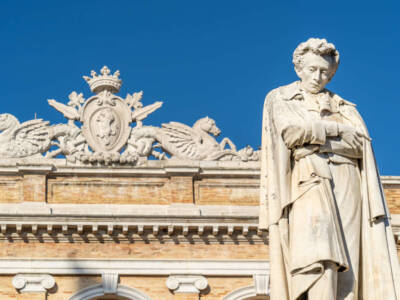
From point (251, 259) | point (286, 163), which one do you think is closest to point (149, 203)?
point (251, 259)

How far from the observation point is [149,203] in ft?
89.1

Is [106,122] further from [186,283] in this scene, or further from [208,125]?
[186,283]

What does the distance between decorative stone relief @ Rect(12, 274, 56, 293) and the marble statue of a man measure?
1960 centimetres

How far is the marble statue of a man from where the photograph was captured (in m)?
6.24

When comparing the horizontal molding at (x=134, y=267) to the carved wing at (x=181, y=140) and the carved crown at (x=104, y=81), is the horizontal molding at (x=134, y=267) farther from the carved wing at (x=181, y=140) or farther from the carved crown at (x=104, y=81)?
the carved crown at (x=104, y=81)

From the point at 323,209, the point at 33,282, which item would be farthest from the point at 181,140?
the point at 323,209

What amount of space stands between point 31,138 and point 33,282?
371cm

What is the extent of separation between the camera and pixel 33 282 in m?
25.9

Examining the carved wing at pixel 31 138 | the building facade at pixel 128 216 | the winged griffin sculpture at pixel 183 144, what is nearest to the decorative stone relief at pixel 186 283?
the building facade at pixel 128 216

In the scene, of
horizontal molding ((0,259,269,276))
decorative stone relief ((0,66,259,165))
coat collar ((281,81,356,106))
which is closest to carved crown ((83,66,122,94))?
decorative stone relief ((0,66,259,165))

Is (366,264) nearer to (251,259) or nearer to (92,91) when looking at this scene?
(251,259)

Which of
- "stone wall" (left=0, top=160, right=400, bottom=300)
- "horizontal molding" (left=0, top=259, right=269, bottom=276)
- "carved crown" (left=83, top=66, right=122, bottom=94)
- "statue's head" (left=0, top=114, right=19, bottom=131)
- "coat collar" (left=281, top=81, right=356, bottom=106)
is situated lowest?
"coat collar" (left=281, top=81, right=356, bottom=106)

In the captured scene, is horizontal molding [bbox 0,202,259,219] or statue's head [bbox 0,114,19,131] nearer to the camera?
horizontal molding [bbox 0,202,259,219]

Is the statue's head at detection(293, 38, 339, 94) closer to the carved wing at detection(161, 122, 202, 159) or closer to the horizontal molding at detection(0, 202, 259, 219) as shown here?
the horizontal molding at detection(0, 202, 259, 219)
